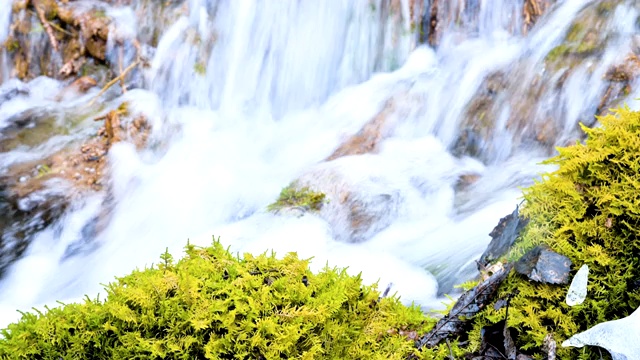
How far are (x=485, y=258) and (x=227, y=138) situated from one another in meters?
6.10

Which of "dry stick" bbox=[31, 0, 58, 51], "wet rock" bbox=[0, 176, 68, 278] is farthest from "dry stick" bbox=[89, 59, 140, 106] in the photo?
"wet rock" bbox=[0, 176, 68, 278]

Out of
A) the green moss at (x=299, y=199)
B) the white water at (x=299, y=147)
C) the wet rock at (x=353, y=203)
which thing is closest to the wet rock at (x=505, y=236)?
the white water at (x=299, y=147)

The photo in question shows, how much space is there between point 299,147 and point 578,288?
5787 millimetres

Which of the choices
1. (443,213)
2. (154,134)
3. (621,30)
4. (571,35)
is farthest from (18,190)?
(621,30)

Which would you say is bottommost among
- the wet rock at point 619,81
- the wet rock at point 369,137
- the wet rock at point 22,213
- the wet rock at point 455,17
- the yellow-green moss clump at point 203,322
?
the wet rock at point 22,213

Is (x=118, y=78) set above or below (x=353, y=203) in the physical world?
above

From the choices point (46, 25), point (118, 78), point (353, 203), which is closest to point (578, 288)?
point (353, 203)

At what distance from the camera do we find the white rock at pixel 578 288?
7.03 feet

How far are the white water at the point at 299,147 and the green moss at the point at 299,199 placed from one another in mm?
181

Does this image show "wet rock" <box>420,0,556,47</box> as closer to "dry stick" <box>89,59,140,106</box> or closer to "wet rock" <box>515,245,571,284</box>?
"dry stick" <box>89,59,140,106</box>

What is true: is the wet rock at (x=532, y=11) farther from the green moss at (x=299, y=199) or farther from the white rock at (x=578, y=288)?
the white rock at (x=578, y=288)

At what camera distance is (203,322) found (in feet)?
6.46

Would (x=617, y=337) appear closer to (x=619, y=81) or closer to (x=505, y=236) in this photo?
(x=505, y=236)

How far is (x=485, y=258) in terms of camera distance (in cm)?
273
